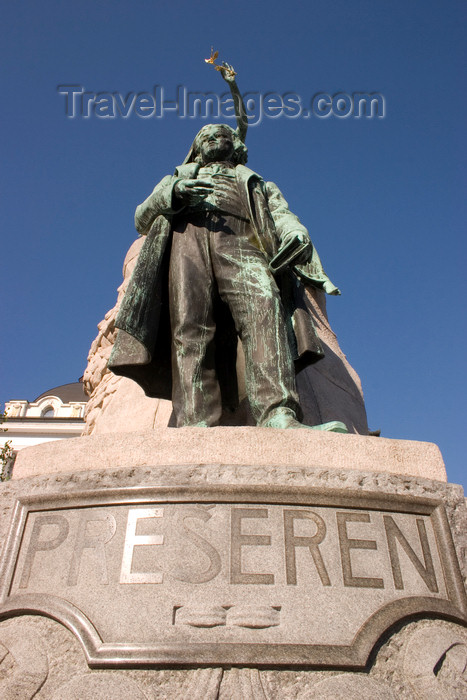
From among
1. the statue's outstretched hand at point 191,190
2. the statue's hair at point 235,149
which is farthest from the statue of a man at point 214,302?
the statue's hair at point 235,149

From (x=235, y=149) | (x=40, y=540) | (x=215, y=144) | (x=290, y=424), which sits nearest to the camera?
(x=40, y=540)

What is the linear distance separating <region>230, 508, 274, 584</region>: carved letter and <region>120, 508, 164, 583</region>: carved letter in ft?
0.86

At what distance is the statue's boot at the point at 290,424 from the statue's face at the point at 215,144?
2.14 meters

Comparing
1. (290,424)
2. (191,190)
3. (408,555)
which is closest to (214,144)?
(191,190)

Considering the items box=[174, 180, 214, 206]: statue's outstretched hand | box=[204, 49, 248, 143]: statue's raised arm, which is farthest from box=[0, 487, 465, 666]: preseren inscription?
box=[204, 49, 248, 143]: statue's raised arm

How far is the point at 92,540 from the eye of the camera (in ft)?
7.66

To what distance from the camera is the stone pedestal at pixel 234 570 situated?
2.00 metres

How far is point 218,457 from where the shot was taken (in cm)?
255

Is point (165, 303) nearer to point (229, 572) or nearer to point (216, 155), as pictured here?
point (216, 155)

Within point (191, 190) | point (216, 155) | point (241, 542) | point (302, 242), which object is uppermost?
point (216, 155)

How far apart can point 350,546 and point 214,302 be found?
1.84m

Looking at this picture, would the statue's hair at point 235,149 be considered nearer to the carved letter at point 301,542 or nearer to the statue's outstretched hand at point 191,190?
the statue's outstretched hand at point 191,190

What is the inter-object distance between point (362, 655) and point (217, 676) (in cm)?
48

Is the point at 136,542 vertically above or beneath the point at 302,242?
beneath
